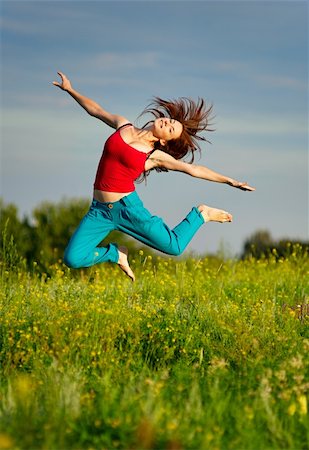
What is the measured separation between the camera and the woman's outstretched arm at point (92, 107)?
8.53 m

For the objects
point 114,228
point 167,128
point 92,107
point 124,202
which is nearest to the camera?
point 124,202

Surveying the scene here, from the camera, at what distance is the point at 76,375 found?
5.78 m

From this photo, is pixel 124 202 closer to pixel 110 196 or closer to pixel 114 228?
pixel 110 196

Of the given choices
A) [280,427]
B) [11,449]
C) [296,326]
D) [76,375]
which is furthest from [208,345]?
[11,449]

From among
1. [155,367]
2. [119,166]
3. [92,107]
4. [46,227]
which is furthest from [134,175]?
[46,227]

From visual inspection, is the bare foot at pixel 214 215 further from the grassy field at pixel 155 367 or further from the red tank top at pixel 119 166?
the red tank top at pixel 119 166

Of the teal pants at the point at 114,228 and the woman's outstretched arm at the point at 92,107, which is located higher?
the woman's outstretched arm at the point at 92,107

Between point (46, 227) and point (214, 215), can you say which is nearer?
point (214, 215)

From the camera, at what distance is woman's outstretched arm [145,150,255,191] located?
8.30 m

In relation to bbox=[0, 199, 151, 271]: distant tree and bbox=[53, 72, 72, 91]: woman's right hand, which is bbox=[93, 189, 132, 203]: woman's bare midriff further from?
bbox=[0, 199, 151, 271]: distant tree

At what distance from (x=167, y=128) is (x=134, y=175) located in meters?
0.63

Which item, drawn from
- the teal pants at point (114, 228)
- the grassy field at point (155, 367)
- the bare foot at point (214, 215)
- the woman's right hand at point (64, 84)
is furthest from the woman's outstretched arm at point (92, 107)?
the grassy field at point (155, 367)

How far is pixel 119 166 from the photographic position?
26.9 feet

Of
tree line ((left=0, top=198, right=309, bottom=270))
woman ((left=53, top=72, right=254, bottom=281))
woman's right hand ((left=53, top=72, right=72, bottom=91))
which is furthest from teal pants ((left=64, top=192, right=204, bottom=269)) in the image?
tree line ((left=0, top=198, right=309, bottom=270))
